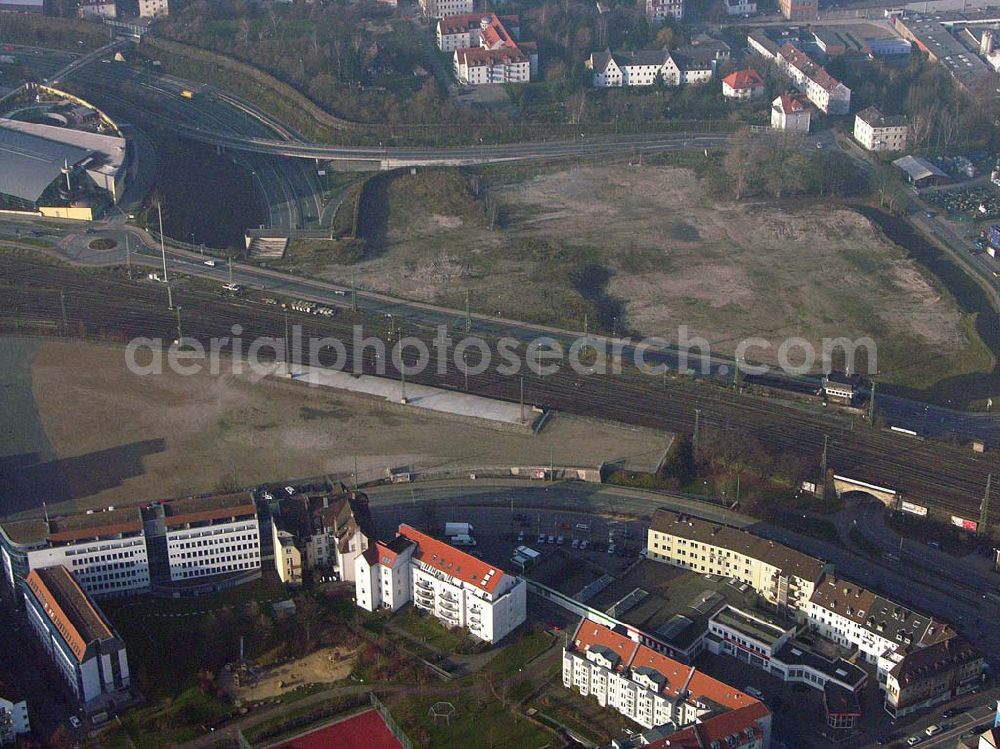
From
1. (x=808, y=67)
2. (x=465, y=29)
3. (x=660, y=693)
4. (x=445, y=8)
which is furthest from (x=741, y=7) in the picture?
(x=660, y=693)

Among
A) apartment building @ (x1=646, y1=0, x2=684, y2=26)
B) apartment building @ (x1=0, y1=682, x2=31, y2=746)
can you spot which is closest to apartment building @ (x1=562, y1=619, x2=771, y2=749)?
apartment building @ (x1=0, y1=682, x2=31, y2=746)

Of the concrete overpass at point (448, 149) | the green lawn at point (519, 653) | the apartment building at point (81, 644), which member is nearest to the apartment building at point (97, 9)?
the concrete overpass at point (448, 149)

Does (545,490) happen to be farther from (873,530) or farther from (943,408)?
(943,408)

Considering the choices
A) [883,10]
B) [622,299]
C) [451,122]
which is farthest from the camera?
[883,10]

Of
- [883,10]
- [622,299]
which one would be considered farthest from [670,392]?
[883,10]

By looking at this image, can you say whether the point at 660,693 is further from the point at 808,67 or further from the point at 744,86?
the point at 808,67

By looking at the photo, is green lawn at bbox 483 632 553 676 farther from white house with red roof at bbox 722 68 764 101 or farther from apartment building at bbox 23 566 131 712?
white house with red roof at bbox 722 68 764 101

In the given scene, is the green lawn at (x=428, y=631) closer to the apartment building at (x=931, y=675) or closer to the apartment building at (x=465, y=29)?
the apartment building at (x=931, y=675)
